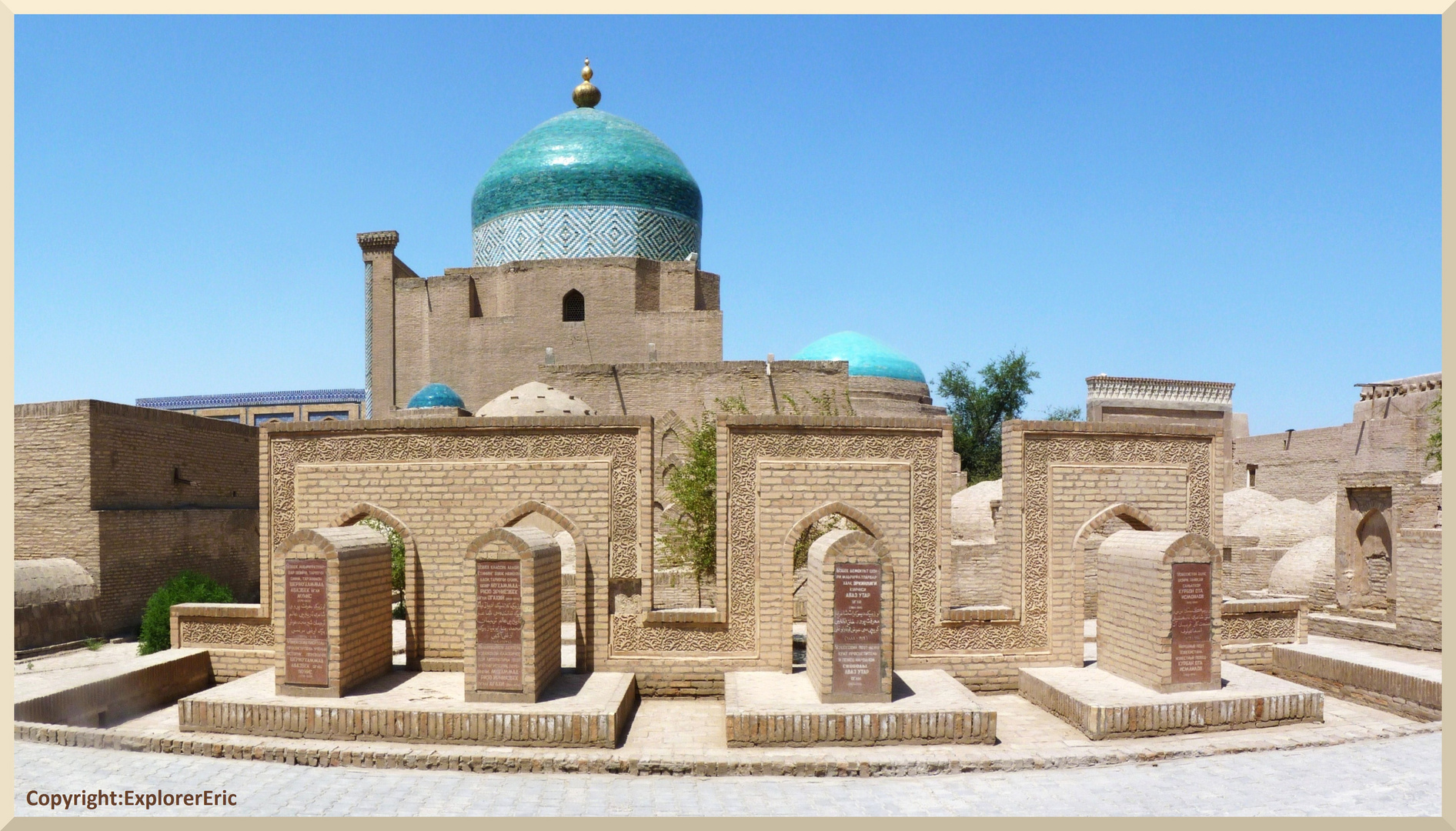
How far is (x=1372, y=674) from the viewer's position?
7.67 metres

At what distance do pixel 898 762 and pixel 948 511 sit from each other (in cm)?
278

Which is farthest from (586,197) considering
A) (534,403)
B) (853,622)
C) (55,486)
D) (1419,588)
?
(1419,588)

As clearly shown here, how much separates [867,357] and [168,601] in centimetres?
2083

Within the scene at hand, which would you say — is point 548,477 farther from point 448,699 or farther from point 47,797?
point 47,797

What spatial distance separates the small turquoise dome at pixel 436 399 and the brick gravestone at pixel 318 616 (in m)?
14.4

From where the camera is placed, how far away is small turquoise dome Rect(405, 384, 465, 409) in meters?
21.2

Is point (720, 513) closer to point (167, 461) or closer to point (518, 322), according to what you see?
point (167, 461)

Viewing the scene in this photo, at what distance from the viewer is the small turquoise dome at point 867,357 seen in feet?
90.0

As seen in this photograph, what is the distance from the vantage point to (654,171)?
2427 centimetres

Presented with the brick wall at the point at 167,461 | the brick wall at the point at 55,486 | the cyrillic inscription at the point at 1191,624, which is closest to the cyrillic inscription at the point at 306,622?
the brick wall at the point at 55,486

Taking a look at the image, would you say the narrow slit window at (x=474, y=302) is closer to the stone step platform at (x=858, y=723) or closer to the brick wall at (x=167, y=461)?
the brick wall at (x=167, y=461)

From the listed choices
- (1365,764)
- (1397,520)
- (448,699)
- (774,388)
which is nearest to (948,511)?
(1365,764)

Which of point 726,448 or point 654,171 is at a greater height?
point 654,171

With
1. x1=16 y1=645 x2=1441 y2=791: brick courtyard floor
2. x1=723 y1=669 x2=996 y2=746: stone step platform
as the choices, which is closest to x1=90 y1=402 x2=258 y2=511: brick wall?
x1=16 y1=645 x2=1441 y2=791: brick courtyard floor
